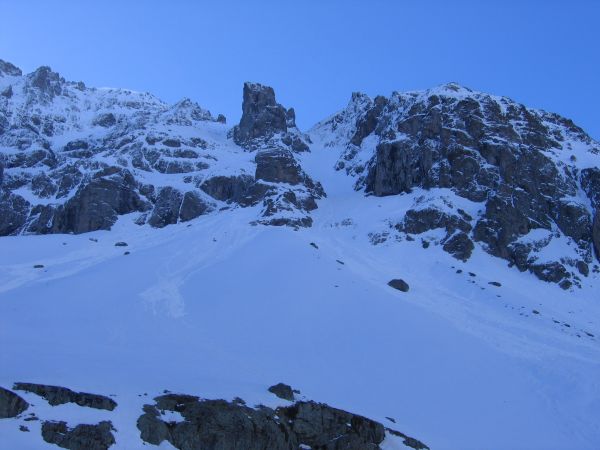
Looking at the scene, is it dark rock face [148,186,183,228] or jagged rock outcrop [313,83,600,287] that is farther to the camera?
dark rock face [148,186,183,228]

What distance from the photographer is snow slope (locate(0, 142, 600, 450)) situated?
32781 mm

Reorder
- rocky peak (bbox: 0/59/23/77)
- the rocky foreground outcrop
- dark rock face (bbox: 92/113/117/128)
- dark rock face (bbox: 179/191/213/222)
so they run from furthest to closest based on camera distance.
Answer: rocky peak (bbox: 0/59/23/77) → dark rock face (bbox: 92/113/117/128) → dark rock face (bbox: 179/191/213/222) → the rocky foreground outcrop

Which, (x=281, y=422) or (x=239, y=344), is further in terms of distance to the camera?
(x=239, y=344)

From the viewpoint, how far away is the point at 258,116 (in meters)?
137

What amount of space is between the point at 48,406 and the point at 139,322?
2297 cm

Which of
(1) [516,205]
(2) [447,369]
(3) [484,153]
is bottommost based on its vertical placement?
(2) [447,369]

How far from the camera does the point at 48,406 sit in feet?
79.6

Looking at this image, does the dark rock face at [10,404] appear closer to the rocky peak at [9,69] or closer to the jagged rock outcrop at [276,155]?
the jagged rock outcrop at [276,155]

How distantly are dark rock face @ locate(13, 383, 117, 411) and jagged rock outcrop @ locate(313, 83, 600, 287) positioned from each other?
56639 mm

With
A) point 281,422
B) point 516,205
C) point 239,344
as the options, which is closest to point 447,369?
point 239,344

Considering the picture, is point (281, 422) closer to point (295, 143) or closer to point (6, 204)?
point (6, 204)

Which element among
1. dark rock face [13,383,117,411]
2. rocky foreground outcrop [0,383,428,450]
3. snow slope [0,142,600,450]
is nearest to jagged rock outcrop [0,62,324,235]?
snow slope [0,142,600,450]

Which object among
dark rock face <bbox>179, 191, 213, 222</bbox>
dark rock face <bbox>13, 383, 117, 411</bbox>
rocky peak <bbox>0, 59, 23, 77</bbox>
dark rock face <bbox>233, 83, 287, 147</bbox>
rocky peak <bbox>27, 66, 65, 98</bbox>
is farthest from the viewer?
rocky peak <bbox>0, 59, 23, 77</bbox>

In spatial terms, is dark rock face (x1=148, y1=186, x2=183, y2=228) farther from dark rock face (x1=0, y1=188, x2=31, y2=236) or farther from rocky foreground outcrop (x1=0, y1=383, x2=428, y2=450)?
rocky foreground outcrop (x1=0, y1=383, x2=428, y2=450)
